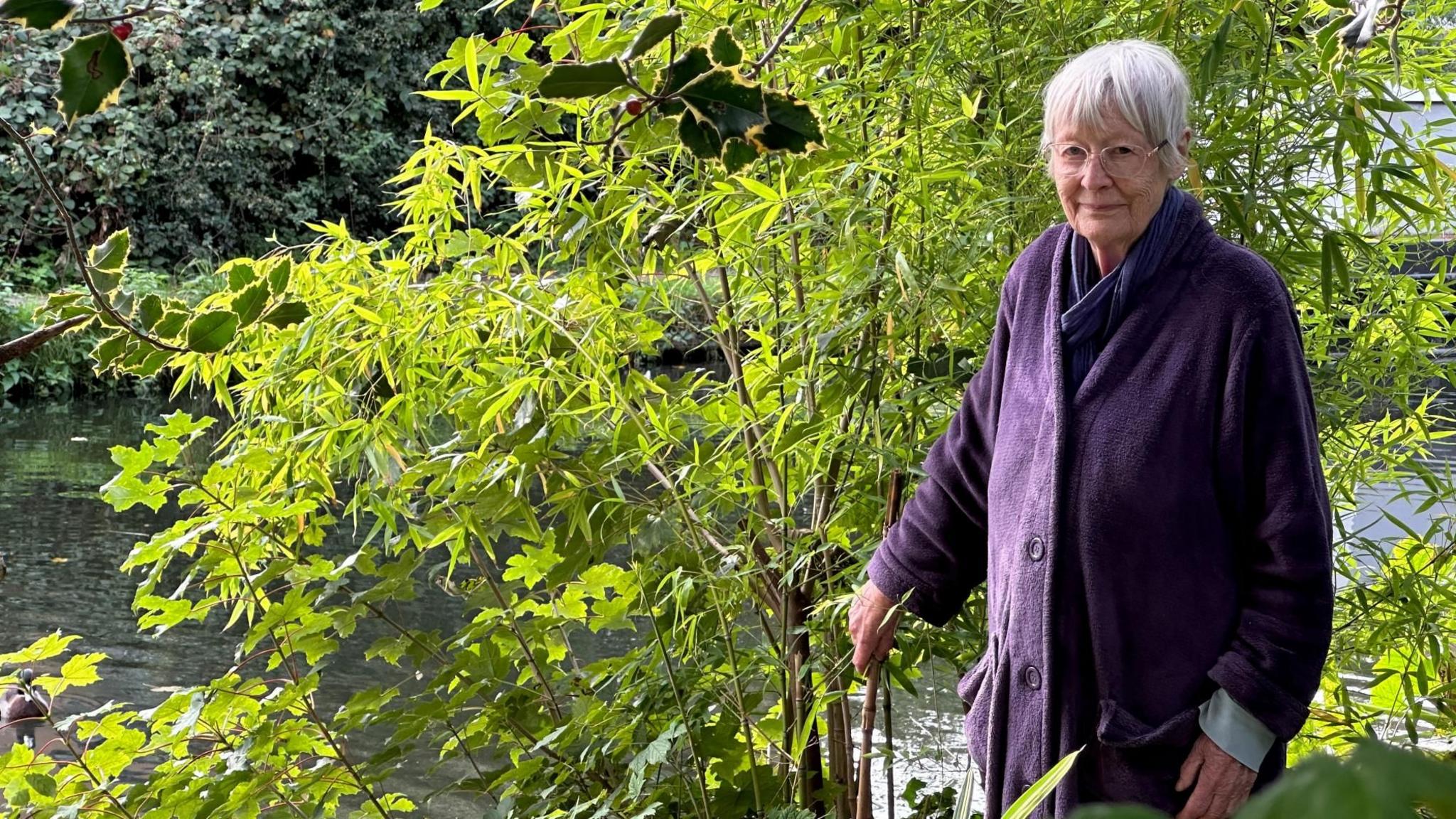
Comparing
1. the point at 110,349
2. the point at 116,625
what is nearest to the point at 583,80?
the point at 110,349

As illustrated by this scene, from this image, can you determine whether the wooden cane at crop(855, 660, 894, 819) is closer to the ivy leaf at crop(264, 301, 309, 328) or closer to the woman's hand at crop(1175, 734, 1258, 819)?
the woman's hand at crop(1175, 734, 1258, 819)

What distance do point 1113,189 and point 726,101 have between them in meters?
0.58

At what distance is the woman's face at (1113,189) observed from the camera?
4.11ft

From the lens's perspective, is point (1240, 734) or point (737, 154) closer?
point (737, 154)

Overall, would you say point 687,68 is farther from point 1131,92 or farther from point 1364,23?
point 1364,23

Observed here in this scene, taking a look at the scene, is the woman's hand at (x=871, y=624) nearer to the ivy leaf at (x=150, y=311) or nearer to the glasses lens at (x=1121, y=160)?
the glasses lens at (x=1121, y=160)

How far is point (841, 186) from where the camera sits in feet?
5.43

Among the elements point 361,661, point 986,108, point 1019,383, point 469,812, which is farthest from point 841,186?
point 361,661

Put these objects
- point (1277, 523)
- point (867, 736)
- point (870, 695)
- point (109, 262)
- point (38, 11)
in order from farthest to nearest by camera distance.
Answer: point (867, 736) → point (870, 695) → point (1277, 523) → point (109, 262) → point (38, 11)

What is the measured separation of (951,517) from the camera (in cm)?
148

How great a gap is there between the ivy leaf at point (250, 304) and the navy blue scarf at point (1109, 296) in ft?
2.38

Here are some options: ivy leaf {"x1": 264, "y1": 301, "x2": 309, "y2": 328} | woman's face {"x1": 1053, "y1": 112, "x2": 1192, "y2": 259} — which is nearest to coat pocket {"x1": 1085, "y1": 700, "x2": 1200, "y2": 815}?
woman's face {"x1": 1053, "y1": 112, "x2": 1192, "y2": 259}

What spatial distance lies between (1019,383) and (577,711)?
85 cm

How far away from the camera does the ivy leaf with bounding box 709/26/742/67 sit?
0.82 m
